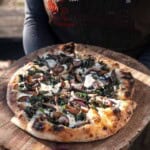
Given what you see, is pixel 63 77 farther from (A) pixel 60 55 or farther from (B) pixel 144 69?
(B) pixel 144 69

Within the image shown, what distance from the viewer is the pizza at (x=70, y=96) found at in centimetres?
203

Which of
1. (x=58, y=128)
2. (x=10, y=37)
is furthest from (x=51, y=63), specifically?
(x=10, y=37)

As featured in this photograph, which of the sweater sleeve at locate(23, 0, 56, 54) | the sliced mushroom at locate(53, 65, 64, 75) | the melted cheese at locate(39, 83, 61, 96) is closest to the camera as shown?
the melted cheese at locate(39, 83, 61, 96)

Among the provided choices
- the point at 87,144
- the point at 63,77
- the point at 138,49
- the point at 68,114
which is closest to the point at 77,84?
the point at 63,77

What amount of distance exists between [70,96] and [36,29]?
70 centimetres

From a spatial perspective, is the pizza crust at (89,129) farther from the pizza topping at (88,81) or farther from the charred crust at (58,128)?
the pizza topping at (88,81)

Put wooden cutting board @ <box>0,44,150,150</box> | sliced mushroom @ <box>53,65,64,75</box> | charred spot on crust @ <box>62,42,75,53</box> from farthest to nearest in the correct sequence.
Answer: charred spot on crust @ <box>62,42,75,53</box>, sliced mushroom @ <box>53,65,64,75</box>, wooden cutting board @ <box>0,44,150,150</box>

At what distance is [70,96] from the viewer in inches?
87.1

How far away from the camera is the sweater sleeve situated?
2.76 metres

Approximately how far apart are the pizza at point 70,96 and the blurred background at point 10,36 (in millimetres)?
1210

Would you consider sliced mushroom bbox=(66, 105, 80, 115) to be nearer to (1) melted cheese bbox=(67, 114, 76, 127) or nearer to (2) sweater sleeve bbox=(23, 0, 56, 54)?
(1) melted cheese bbox=(67, 114, 76, 127)

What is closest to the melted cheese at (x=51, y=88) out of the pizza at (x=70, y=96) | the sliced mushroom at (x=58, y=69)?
the pizza at (x=70, y=96)

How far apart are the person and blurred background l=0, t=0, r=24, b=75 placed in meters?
0.90

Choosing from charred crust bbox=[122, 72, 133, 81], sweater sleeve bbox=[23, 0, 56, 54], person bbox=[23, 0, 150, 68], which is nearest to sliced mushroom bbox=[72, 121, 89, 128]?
charred crust bbox=[122, 72, 133, 81]
